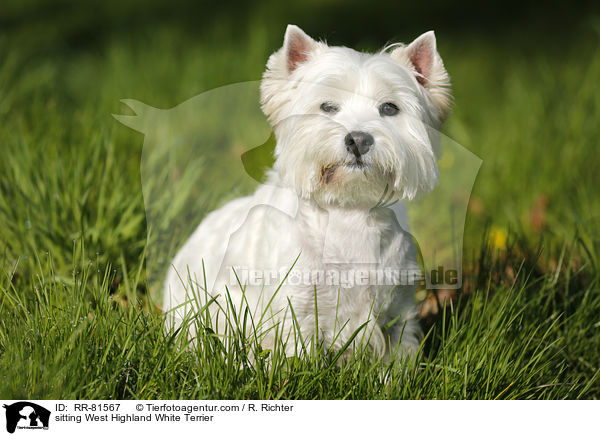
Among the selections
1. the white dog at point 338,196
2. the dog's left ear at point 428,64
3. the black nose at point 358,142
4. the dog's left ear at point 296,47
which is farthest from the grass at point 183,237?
the dog's left ear at point 296,47

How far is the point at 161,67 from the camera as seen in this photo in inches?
217

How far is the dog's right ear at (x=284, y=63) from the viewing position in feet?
8.52

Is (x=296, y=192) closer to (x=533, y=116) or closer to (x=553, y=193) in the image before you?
(x=553, y=193)

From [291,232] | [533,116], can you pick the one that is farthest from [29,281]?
[533,116]

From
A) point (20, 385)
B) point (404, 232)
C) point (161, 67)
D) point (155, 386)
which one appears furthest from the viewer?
point (161, 67)

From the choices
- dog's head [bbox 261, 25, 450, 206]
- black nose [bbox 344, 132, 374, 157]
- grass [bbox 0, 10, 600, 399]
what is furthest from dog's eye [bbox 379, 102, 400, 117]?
grass [bbox 0, 10, 600, 399]

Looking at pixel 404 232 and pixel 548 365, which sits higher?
pixel 404 232

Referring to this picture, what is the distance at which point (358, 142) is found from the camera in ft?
8.05

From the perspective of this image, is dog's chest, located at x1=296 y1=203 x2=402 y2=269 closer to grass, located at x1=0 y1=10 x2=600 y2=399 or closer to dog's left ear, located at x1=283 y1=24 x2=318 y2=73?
grass, located at x1=0 y1=10 x2=600 y2=399

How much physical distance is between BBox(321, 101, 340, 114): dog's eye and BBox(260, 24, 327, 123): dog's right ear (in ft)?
0.62

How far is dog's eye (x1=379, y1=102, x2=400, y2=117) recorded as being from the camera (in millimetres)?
2562

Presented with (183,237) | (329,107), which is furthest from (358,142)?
(183,237)

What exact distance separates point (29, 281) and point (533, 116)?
4.38 metres

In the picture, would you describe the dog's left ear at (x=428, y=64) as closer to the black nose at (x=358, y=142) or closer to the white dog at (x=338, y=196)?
the white dog at (x=338, y=196)
